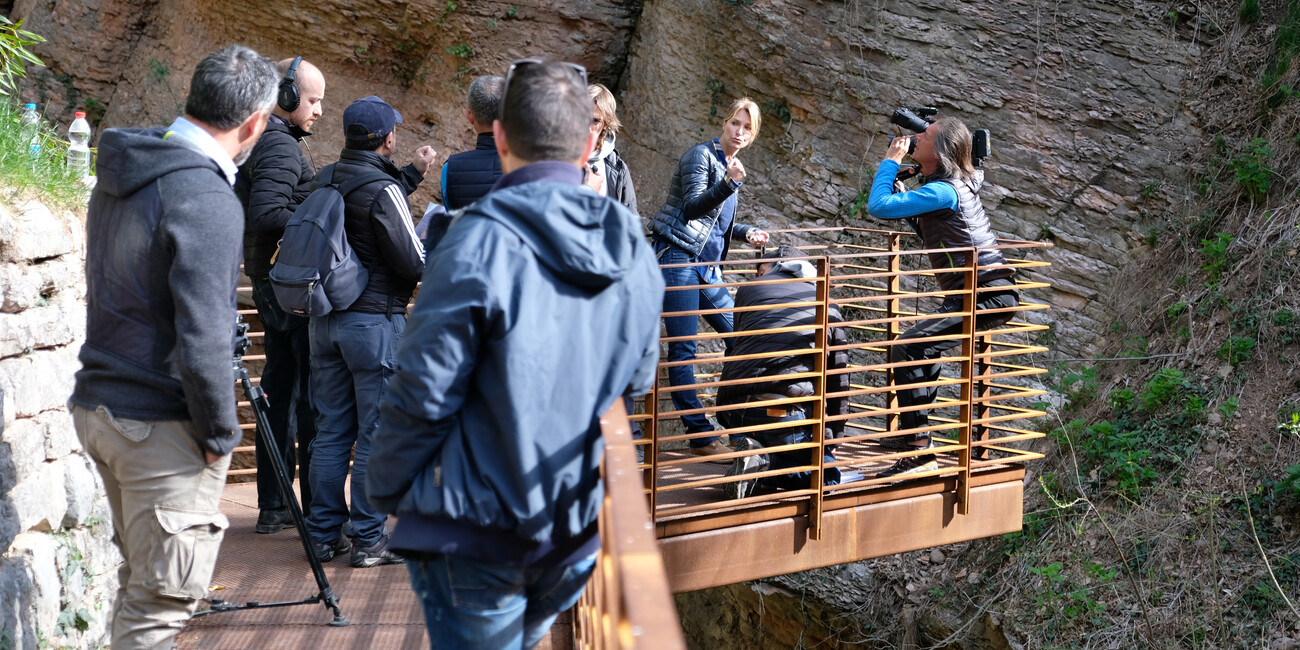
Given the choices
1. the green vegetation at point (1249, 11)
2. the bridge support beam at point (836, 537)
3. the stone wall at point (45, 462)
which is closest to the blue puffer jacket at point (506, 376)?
the stone wall at point (45, 462)

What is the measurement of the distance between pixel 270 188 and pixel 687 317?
7.91 feet

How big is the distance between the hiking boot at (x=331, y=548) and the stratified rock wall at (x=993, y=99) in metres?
6.51

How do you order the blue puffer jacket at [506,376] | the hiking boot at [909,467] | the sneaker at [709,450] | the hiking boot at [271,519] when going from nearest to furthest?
the blue puffer jacket at [506,376]
the hiking boot at [271,519]
the hiking boot at [909,467]
the sneaker at [709,450]

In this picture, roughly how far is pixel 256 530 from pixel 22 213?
214cm

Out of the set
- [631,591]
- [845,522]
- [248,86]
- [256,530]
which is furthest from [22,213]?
[845,522]

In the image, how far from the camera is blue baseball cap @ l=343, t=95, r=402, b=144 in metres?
4.04

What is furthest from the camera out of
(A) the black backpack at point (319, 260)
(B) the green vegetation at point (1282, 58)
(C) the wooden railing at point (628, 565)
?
(B) the green vegetation at point (1282, 58)

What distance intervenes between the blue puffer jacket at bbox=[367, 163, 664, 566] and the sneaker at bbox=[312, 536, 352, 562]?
2651 millimetres

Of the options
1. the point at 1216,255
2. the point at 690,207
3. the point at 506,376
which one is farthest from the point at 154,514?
the point at 1216,255

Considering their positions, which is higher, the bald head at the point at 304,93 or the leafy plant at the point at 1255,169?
the bald head at the point at 304,93

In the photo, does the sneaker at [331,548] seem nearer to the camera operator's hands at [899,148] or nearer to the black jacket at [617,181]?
the black jacket at [617,181]

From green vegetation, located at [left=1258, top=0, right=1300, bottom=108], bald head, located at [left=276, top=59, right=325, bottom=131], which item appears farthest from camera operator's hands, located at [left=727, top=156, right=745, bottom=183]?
green vegetation, located at [left=1258, top=0, right=1300, bottom=108]

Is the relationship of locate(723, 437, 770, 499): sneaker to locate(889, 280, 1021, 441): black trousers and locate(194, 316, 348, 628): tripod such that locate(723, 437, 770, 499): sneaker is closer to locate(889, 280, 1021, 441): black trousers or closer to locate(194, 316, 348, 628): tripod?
locate(889, 280, 1021, 441): black trousers

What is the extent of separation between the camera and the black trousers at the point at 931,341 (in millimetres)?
5176
